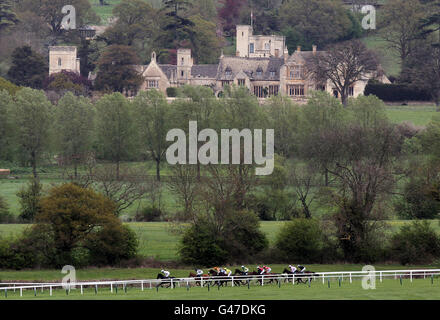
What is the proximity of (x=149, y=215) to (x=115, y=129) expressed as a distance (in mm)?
29197

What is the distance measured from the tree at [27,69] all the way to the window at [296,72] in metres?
26.8

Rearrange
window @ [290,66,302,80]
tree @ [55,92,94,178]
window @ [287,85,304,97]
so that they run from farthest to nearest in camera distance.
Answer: window @ [290,66,302,80], window @ [287,85,304,97], tree @ [55,92,94,178]

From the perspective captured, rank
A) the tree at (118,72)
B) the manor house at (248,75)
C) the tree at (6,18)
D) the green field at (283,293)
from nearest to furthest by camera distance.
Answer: the green field at (283,293)
the tree at (118,72)
the manor house at (248,75)
the tree at (6,18)

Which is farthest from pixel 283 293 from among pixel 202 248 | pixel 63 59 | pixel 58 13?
pixel 58 13

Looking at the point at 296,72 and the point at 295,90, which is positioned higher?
the point at 296,72

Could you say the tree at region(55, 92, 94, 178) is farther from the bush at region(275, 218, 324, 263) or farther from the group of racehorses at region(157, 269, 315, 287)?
the group of racehorses at region(157, 269, 315, 287)

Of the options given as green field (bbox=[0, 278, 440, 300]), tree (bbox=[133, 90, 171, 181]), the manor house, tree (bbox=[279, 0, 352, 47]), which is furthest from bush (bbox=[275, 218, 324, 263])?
tree (bbox=[279, 0, 352, 47])

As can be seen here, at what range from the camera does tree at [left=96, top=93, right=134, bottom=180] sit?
99.1 meters

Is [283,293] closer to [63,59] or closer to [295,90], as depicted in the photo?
[295,90]

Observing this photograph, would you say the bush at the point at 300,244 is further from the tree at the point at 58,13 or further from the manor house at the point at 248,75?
the tree at the point at 58,13

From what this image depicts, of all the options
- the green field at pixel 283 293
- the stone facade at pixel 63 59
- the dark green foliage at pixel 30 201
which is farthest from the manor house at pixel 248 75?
the green field at pixel 283 293

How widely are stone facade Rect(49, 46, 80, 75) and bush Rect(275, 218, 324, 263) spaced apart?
93172mm

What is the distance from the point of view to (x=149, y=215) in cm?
7300

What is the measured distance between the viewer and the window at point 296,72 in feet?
461
